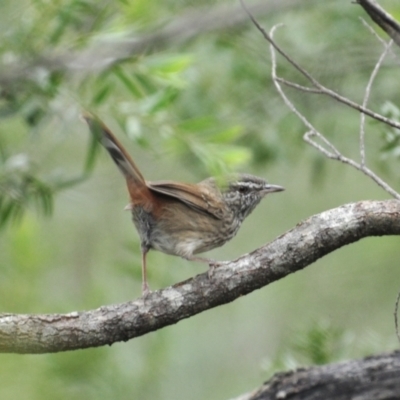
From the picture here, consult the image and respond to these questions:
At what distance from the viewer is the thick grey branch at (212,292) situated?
167 inches

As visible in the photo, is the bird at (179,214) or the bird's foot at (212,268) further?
the bird at (179,214)

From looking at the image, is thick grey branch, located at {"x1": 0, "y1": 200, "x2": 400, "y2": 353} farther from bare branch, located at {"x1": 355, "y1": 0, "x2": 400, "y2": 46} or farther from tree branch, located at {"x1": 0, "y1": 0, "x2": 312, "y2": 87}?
tree branch, located at {"x1": 0, "y1": 0, "x2": 312, "y2": 87}

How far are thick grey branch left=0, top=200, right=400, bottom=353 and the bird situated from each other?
85 cm

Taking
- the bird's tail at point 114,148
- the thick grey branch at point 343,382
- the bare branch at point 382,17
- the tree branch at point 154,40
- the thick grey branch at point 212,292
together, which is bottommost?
the thick grey branch at point 343,382

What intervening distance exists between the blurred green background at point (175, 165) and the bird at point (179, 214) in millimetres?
300

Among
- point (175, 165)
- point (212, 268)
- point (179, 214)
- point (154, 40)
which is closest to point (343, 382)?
point (212, 268)

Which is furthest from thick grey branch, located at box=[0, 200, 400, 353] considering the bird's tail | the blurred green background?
the bird's tail

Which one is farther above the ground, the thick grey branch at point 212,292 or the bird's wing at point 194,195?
the bird's wing at point 194,195

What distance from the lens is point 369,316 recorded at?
9602 mm

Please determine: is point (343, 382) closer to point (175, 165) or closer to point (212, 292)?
point (212, 292)

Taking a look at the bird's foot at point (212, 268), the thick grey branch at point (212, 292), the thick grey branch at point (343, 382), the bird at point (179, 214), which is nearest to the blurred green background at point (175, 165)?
the thick grey branch at point (212, 292)

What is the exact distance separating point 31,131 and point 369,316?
564 centimetres

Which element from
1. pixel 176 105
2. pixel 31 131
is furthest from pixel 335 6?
pixel 31 131

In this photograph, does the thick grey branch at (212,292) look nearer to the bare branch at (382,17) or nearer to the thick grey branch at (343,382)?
the thick grey branch at (343,382)
